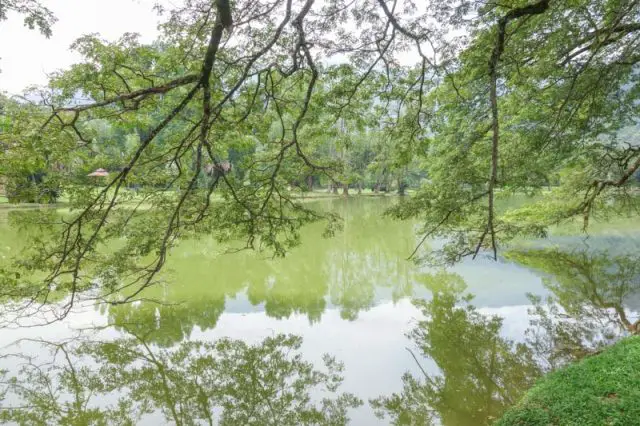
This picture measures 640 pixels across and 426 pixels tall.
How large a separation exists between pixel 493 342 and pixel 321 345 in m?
2.36

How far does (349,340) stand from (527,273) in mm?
5031

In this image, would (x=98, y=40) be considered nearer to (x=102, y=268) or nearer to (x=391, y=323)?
(x=102, y=268)

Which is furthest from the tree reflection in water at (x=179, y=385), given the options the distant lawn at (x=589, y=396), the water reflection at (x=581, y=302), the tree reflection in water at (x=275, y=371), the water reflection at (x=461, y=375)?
the water reflection at (x=581, y=302)

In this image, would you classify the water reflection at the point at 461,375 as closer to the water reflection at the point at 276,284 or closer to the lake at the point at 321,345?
the lake at the point at 321,345

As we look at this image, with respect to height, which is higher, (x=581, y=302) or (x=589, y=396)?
(x=589, y=396)

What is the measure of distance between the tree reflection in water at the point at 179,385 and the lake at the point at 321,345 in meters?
0.02

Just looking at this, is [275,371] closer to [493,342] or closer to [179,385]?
[179,385]

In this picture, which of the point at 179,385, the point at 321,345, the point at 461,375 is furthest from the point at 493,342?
the point at 179,385

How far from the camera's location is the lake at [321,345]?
164 inches

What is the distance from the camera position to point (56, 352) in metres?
5.39

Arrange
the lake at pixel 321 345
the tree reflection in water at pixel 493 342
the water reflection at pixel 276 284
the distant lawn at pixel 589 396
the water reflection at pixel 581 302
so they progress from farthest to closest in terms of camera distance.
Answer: the water reflection at pixel 276 284
the water reflection at pixel 581 302
the lake at pixel 321 345
the tree reflection in water at pixel 493 342
the distant lawn at pixel 589 396

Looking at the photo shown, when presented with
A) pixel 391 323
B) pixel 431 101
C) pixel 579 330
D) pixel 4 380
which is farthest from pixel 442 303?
pixel 4 380

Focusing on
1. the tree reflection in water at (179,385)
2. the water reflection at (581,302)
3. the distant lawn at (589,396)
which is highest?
the distant lawn at (589,396)

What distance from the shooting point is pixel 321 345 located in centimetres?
561
